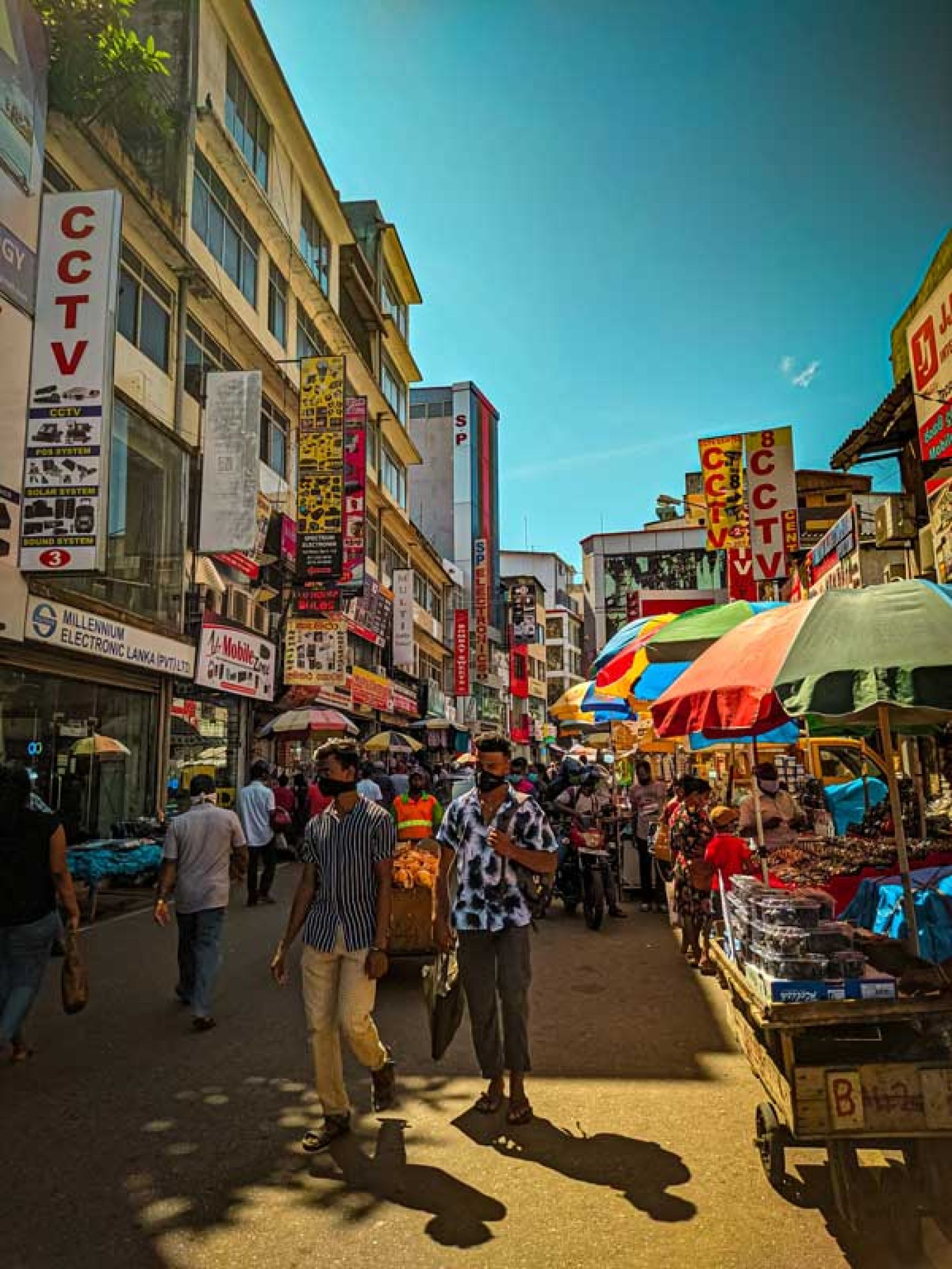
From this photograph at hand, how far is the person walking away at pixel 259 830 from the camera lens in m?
11.4

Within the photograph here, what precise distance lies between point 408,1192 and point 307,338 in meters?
24.9

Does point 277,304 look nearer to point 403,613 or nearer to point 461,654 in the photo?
point 403,613

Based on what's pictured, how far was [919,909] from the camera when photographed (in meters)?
4.41

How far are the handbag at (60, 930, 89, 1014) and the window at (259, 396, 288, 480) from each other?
17311 mm

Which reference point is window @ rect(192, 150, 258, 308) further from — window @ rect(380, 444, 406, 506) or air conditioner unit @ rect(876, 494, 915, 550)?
air conditioner unit @ rect(876, 494, 915, 550)

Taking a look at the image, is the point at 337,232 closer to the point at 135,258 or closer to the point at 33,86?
the point at 135,258

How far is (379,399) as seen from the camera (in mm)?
32438

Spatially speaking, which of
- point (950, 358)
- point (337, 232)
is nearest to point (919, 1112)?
point (950, 358)

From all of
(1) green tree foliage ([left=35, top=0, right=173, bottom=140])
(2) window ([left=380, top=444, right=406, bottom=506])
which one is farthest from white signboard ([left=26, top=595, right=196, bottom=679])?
(2) window ([left=380, top=444, right=406, bottom=506])

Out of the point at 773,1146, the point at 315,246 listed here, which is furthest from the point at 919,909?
the point at 315,246

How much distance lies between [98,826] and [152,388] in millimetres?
7995

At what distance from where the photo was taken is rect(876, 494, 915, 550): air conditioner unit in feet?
47.9

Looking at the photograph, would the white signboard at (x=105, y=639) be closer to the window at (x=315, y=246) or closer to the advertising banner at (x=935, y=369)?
the advertising banner at (x=935, y=369)

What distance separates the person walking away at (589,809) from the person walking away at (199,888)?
16.5ft
